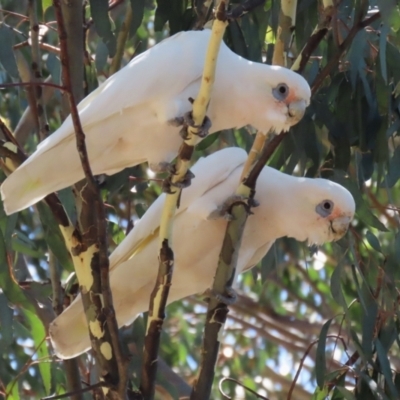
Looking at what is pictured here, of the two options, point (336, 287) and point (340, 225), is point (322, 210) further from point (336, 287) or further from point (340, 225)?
point (336, 287)

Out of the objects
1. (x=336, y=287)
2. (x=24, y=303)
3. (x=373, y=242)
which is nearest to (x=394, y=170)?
(x=373, y=242)

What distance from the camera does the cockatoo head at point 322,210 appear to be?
182cm

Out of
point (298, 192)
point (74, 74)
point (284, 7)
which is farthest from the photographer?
point (298, 192)

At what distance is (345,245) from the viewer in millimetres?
1970

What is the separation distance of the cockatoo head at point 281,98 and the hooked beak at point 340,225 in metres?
0.32

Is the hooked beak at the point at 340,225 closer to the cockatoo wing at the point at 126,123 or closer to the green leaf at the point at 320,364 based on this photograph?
the green leaf at the point at 320,364

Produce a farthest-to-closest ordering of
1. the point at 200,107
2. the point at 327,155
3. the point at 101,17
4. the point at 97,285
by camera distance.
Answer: the point at 327,155
the point at 101,17
the point at 97,285
the point at 200,107

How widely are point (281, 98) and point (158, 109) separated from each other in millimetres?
248

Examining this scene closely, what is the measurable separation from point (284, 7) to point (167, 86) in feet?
0.90

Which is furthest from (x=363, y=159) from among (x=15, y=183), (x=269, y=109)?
(x=15, y=183)

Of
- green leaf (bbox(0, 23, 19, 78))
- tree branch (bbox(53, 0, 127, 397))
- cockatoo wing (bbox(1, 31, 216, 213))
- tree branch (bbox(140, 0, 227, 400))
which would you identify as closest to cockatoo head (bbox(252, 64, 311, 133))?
cockatoo wing (bbox(1, 31, 216, 213))

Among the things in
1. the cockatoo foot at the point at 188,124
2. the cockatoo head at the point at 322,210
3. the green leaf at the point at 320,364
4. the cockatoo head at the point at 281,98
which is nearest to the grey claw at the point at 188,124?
the cockatoo foot at the point at 188,124

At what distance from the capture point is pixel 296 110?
158cm

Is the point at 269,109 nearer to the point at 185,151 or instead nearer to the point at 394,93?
the point at 185,151
